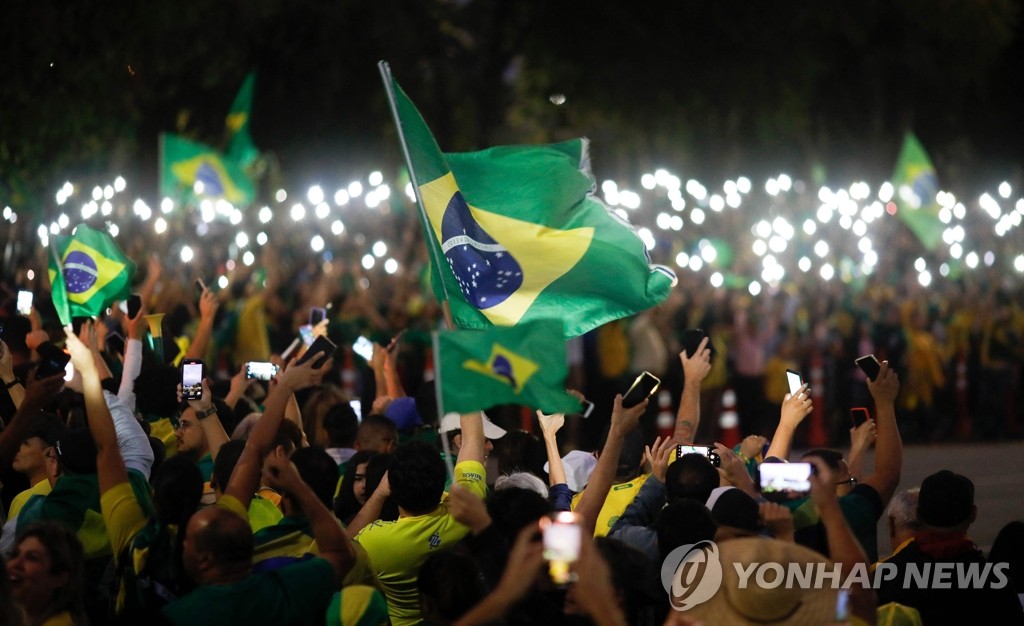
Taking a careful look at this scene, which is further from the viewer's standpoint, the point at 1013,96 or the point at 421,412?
the point at 1013,96

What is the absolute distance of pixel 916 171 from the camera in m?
27.2

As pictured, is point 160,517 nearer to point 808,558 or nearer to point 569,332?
point 808,558

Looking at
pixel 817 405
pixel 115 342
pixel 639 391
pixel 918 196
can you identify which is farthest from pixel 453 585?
pixel 918 196

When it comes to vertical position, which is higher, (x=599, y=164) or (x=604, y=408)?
(x=599, y=164)

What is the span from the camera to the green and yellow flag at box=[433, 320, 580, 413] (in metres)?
5.81

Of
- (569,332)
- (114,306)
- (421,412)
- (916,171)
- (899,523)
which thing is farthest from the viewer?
(916,171)

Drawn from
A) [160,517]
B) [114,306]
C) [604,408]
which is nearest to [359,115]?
[604,408]

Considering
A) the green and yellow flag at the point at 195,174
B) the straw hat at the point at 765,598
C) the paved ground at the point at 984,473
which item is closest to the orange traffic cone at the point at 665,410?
the paved ground at the point at 984,473

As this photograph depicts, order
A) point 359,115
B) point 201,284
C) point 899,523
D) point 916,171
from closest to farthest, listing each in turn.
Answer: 1. point 899,523
2. point 201,284
3. point 916,171
4. point 359,115

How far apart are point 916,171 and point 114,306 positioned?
1880cm

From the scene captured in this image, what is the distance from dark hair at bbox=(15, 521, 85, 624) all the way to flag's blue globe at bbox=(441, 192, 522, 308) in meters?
3.08

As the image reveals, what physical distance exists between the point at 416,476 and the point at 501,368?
65 centimetres

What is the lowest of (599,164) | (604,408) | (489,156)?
(604,408)

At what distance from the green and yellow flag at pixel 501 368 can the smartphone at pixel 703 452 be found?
110 centimetres
